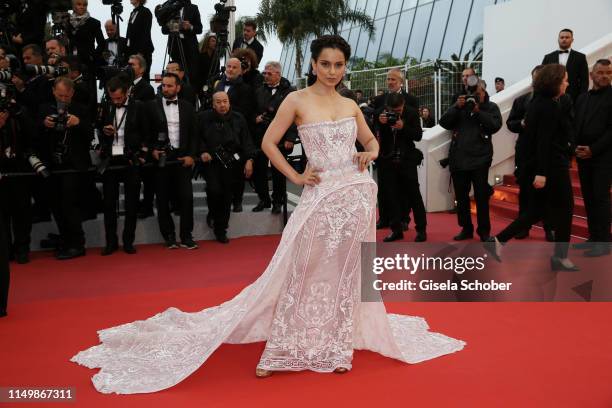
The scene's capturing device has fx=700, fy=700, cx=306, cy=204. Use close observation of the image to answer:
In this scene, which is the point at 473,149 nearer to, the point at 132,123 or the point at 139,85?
the point at 132,123

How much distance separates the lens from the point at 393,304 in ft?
16.7

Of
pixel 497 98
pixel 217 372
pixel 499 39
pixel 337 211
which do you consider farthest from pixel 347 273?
pixel 499 39

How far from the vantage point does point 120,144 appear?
7.32m

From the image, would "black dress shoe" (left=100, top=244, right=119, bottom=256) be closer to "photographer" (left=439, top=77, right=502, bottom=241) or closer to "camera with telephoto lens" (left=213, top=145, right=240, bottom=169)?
"camera with telephoto lens" (left=213, top=145, right=240, bottom=169)

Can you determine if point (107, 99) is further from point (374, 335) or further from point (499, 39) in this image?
point (499, 39)

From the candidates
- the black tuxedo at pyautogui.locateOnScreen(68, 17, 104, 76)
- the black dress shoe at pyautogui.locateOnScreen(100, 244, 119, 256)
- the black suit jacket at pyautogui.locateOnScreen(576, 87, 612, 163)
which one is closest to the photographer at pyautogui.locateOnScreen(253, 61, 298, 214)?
the black dress shoe at pyautogui.locateOnScreen(100, 244, 119, 256)

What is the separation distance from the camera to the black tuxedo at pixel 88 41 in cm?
913

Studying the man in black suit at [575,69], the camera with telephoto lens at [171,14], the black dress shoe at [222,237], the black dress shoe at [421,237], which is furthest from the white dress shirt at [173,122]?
the man in black suit at [575,69]

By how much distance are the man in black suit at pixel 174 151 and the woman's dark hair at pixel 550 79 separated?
12.1 feet

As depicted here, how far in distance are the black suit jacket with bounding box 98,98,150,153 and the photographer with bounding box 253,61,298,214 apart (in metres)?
1.43

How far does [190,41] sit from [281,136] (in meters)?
6.26

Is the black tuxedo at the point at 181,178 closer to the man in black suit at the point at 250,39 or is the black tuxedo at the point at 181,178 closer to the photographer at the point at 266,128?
the photographer at the point at 266,128

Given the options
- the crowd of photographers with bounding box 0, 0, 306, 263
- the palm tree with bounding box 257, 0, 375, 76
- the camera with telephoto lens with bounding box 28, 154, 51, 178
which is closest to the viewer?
the camera with telephoto lens with bounding box 28, 154, 51, 178

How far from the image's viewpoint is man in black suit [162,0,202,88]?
30.5 feet
